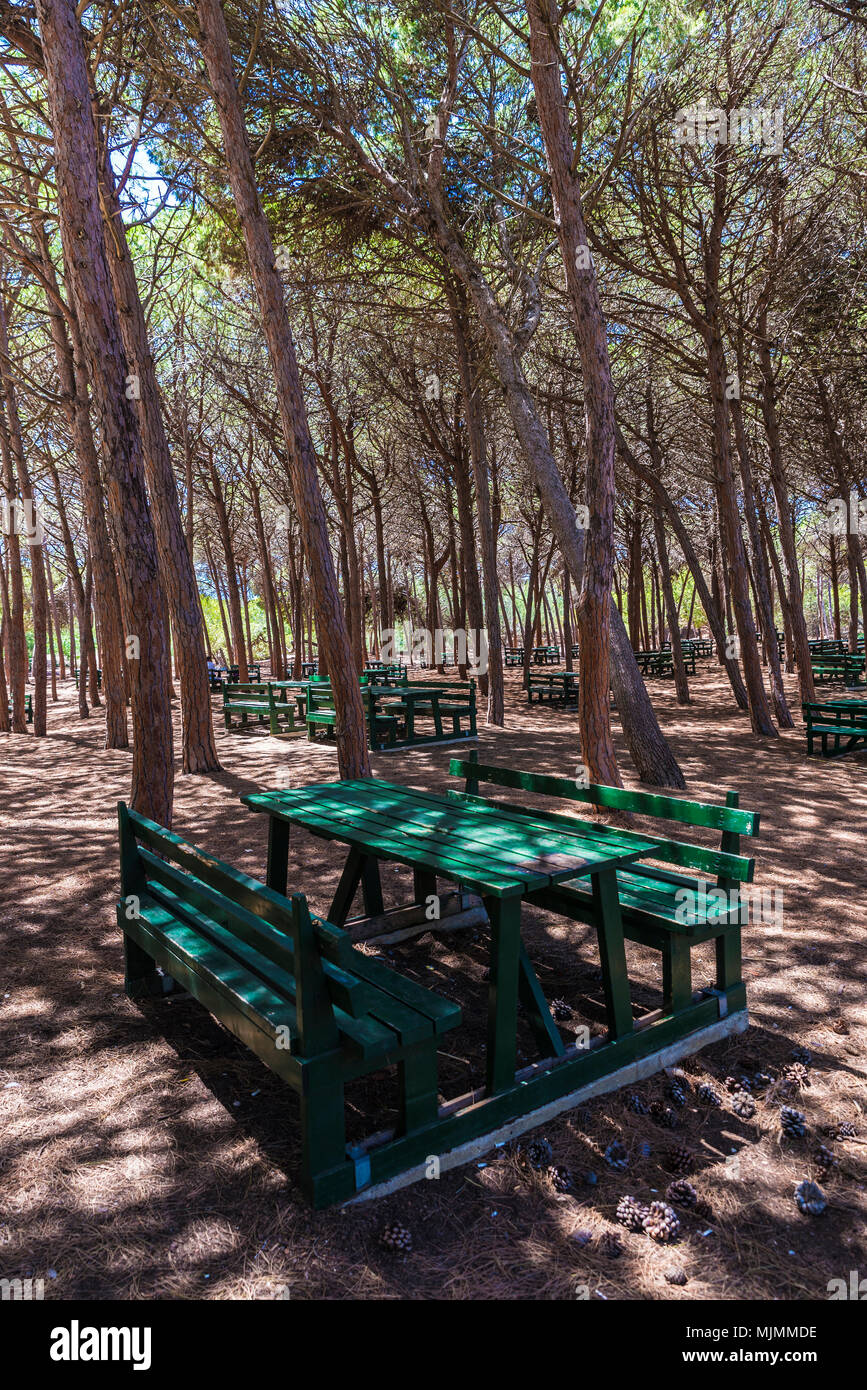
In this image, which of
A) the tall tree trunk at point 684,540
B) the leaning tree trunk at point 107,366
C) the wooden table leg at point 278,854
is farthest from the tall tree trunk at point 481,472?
the wooden table leg at point 278,854

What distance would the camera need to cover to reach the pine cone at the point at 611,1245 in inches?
82.6

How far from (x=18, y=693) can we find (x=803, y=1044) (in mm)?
14792

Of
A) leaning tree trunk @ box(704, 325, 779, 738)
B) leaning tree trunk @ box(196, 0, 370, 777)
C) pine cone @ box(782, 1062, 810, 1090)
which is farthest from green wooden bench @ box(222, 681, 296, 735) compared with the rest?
pine cone @ box(782, 1062, 810, 1090)

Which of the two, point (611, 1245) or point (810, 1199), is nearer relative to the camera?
point (611, 1245)

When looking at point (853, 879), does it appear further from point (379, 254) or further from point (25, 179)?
point (25, 179)

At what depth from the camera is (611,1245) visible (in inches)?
83.3

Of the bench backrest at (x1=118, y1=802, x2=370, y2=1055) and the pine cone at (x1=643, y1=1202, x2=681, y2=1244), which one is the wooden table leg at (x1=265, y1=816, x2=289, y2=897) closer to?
the bench backrest at (x1=118, y1=802, x2=370, y2=1055)

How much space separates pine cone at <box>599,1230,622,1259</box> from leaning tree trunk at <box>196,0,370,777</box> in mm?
5748

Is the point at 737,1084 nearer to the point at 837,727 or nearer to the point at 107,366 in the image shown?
the point at 107,366

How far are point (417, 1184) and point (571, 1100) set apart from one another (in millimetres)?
634

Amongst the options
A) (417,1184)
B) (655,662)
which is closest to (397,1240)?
(417,1184)

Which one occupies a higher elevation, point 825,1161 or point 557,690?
point 557,690

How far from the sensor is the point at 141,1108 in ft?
9.19

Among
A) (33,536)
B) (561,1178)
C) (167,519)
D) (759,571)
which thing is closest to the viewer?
(561,1178)
